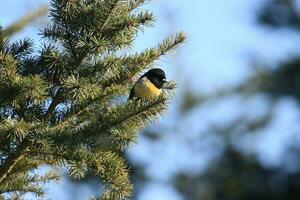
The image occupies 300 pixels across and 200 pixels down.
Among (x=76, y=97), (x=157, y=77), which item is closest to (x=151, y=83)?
(x=157, y=77)

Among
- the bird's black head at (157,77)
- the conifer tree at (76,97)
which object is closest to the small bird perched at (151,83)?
the bird's black head at (157,77)

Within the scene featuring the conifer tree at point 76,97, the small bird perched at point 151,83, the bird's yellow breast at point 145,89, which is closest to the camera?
the conifer tree at point 76,97

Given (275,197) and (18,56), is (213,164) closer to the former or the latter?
(275,197)

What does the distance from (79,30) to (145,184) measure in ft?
42.9

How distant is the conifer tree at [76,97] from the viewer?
273 cm

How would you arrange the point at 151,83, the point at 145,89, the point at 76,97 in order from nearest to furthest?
1. the point at 76,97
2. the point at 145,89
3. the point at 151,83

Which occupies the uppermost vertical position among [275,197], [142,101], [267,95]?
[267,95]

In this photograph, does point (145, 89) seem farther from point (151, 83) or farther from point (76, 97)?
point (76, 97)

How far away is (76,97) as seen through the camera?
2795 millimetres

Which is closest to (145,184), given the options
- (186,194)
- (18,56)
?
(186,194)

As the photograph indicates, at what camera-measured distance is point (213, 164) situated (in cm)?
1543

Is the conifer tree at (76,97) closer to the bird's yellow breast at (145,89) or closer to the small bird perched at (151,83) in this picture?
the bird's yellow breast at (145,89)

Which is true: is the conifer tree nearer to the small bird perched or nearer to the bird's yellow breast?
the bird's yellow breast

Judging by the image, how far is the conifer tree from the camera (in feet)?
8.97
